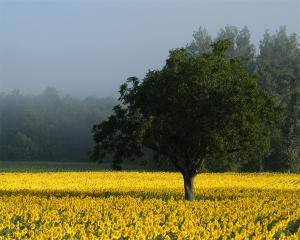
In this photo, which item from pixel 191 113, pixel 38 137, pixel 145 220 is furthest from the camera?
pixel 38 137

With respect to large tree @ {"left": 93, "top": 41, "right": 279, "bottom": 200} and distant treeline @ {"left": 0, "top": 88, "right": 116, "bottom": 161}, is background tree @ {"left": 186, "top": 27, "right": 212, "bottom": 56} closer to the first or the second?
large tree @ {"left": 93, "top": 41, "right": 279, "bottom": 200}

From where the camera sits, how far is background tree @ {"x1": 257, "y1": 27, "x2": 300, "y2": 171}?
71500 mm

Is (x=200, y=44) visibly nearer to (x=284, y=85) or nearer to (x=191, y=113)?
(x=284, y=85)

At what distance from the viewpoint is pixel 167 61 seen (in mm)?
32469

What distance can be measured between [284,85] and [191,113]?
159 ft

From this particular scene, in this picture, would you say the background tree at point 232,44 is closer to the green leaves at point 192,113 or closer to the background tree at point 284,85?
the background tree at point 284,85

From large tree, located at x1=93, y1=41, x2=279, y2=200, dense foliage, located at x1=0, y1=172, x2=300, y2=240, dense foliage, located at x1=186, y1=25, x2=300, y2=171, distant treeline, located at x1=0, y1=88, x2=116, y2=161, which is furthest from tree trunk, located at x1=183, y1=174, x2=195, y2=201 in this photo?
distant treeline, located at x1=0, y1=88, x2=116, y2=161

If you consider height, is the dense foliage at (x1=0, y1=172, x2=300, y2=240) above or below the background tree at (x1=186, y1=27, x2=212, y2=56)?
below

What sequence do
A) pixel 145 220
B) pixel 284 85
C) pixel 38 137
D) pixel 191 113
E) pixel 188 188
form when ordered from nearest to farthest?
pixel 145 220, pixel 191 113, pixel 188 188, pixel 284 85, pixel 38 137

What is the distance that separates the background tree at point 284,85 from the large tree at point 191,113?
36829 millimetres

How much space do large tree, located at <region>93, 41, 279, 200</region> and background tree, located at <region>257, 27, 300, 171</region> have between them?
36.8 meters

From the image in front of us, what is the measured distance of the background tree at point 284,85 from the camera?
71.5 m

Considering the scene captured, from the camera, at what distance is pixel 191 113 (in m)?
30.7

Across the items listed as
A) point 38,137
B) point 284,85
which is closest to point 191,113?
point 284,85
